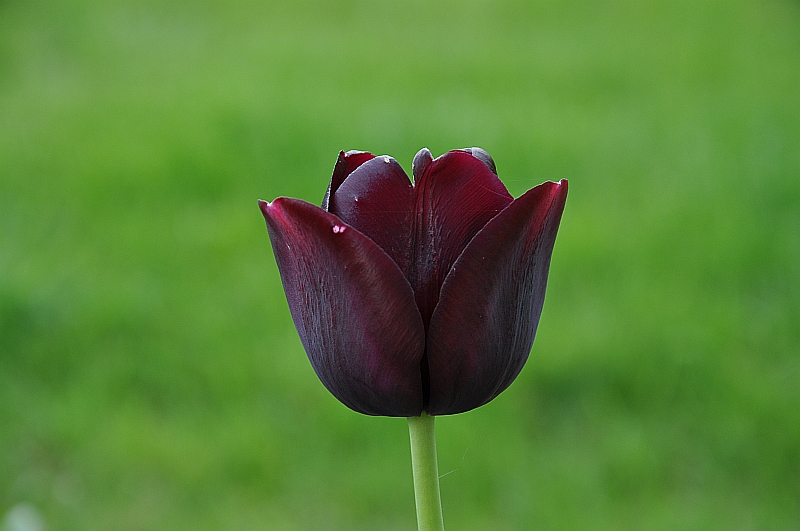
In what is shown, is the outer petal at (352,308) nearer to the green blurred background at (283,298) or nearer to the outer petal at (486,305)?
the outer petal at (486,305)

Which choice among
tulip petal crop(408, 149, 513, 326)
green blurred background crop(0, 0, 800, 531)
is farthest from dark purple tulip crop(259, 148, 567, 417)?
green blurred background crop(0, 0, 800, 531)

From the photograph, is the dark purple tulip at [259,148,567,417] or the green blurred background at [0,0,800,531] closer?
the dark purple tulip at [259,148,567,417]

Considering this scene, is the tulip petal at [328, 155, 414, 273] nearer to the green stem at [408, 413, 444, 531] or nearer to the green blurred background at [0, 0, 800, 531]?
the green stem at [408, 413, 444, 531]

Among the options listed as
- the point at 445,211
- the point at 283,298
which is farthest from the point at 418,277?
the point at 283,298

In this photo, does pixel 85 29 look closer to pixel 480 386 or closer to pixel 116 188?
pixel 116 188

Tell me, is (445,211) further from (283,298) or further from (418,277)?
(283,298)

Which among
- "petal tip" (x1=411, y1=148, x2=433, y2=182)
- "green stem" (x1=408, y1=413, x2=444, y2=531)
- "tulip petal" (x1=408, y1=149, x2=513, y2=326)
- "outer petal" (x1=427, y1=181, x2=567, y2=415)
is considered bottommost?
"green stem" (x1=408, y1=413, x2=444, y2=531)

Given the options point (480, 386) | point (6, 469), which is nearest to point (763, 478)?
point (6, 469)

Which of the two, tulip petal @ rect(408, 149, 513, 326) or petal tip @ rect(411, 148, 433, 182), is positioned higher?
petal tip @ rect(411, 148, 433, 182)
